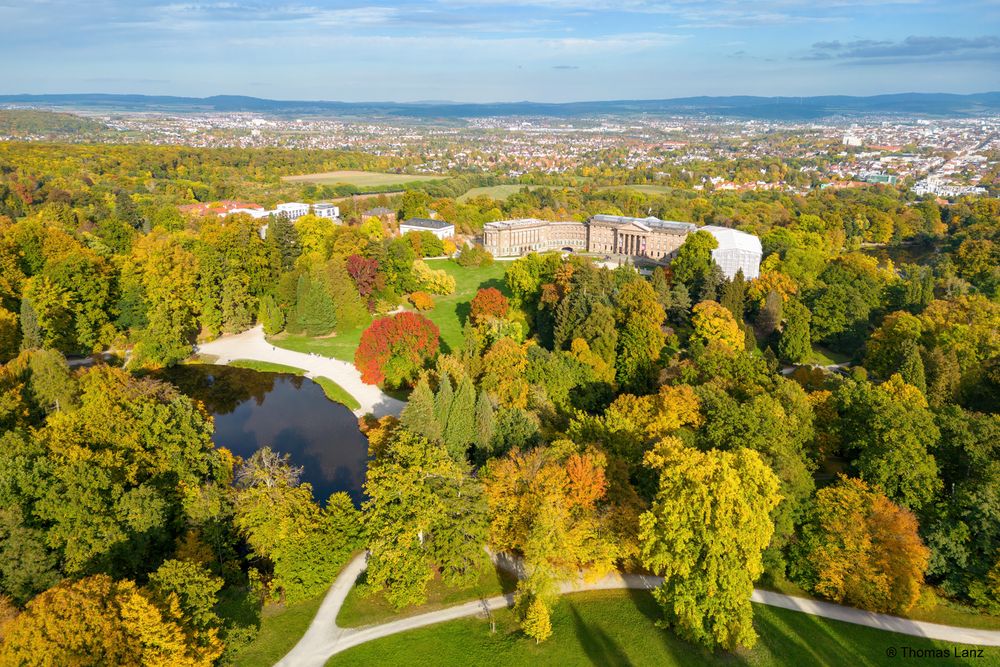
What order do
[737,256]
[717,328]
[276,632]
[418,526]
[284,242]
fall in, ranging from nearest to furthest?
[276,632]
[418,526]
[717,328]
[284,242]
[737,256]

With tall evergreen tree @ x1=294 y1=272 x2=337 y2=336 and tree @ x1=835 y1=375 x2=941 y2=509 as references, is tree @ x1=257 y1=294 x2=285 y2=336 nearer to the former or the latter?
tall evergreen tree @ x1=294 y1=272 x2=337 y2=336

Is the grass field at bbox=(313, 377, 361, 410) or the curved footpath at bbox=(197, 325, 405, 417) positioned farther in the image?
the grass field at bbox=(313, 377, 361, 410)

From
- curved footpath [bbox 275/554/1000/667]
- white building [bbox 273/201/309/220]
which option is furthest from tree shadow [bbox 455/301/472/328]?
white building [bbox 273/201/309/220]

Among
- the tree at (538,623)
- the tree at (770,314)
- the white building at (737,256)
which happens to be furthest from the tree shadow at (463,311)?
the tree at (538,623)

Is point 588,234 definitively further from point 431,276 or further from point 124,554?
point 124,554

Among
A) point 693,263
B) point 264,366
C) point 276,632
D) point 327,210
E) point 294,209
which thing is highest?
point 294,209

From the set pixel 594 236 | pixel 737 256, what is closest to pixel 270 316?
pixel 737 256

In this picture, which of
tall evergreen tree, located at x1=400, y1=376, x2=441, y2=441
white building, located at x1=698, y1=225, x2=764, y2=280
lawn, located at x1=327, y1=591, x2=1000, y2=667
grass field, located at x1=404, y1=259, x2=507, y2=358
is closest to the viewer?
lawn, located at x1=327, y1=591, x2=1000, y2=667

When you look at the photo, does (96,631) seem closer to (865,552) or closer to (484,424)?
(484,424)

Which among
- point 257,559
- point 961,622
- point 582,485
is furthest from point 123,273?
point 961,622
